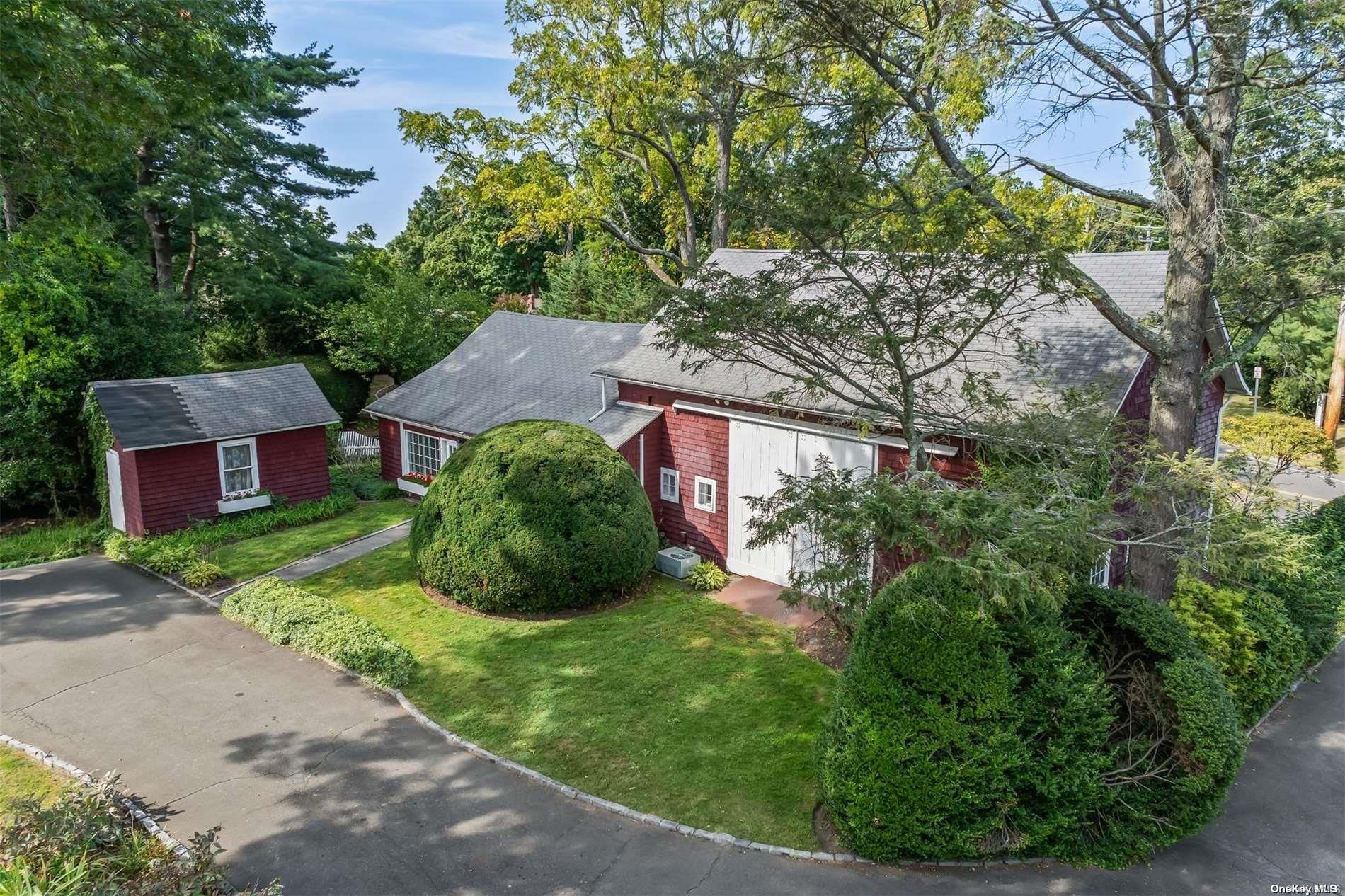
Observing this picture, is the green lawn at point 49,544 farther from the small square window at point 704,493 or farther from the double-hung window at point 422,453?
the small square window at point 704,493

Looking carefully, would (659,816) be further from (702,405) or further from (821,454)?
(702,405)

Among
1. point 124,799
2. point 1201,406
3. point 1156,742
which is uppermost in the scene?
point 1201,406

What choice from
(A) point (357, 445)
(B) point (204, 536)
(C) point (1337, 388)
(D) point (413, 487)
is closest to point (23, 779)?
(B) point (204, 536)

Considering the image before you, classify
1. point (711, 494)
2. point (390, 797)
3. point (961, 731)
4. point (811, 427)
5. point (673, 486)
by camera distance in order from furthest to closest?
1. point (673, 486)
2. point (711, 494)
3. point (811, 427)
4. point (390, 797)
5. point (961, 731)

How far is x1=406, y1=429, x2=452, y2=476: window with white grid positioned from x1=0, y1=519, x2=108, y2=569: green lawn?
262 inches

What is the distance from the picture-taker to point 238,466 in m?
17.8

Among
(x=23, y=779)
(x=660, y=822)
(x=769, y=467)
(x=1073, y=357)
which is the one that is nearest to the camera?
(x=660, y=822)

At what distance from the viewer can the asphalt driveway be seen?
689cm

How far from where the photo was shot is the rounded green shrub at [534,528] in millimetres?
12336

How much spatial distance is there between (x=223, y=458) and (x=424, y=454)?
449cm

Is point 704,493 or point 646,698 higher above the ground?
point 704,493

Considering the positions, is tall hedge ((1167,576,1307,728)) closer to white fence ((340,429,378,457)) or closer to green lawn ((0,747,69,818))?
green lawn ((0,747,69,818))

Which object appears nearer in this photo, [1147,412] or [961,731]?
[961,731]

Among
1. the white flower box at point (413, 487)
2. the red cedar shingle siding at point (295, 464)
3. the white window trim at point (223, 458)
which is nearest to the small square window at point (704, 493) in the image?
the white flower box at point (413, 487)
